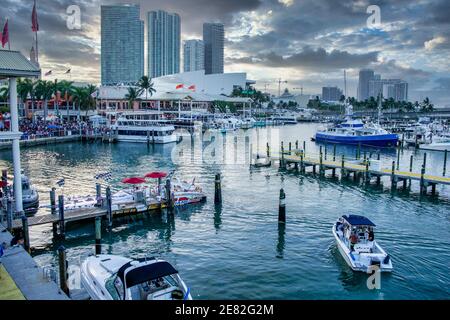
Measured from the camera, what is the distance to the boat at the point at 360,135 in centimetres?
8175

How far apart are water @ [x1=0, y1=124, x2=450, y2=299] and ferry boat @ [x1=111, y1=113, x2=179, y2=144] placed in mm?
37644

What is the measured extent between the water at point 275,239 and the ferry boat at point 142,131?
37644mm

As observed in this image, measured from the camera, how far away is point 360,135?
84.6 m

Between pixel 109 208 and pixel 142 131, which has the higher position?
pixel 142 131

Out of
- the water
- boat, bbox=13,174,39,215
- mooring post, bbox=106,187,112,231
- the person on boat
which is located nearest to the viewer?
the water

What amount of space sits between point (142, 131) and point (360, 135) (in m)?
46.8

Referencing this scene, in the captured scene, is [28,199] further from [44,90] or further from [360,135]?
[44,90]

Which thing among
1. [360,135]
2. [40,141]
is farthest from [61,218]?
[360,135]

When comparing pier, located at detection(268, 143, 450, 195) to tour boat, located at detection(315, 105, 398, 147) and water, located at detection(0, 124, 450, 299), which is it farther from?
tour boat, located at detection(315, 105, 398, 147)

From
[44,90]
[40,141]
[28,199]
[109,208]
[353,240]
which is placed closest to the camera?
[353,240]

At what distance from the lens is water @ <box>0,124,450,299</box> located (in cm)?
1983

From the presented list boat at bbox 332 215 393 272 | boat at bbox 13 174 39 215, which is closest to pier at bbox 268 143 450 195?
boat at bbox 332 215 393 272
